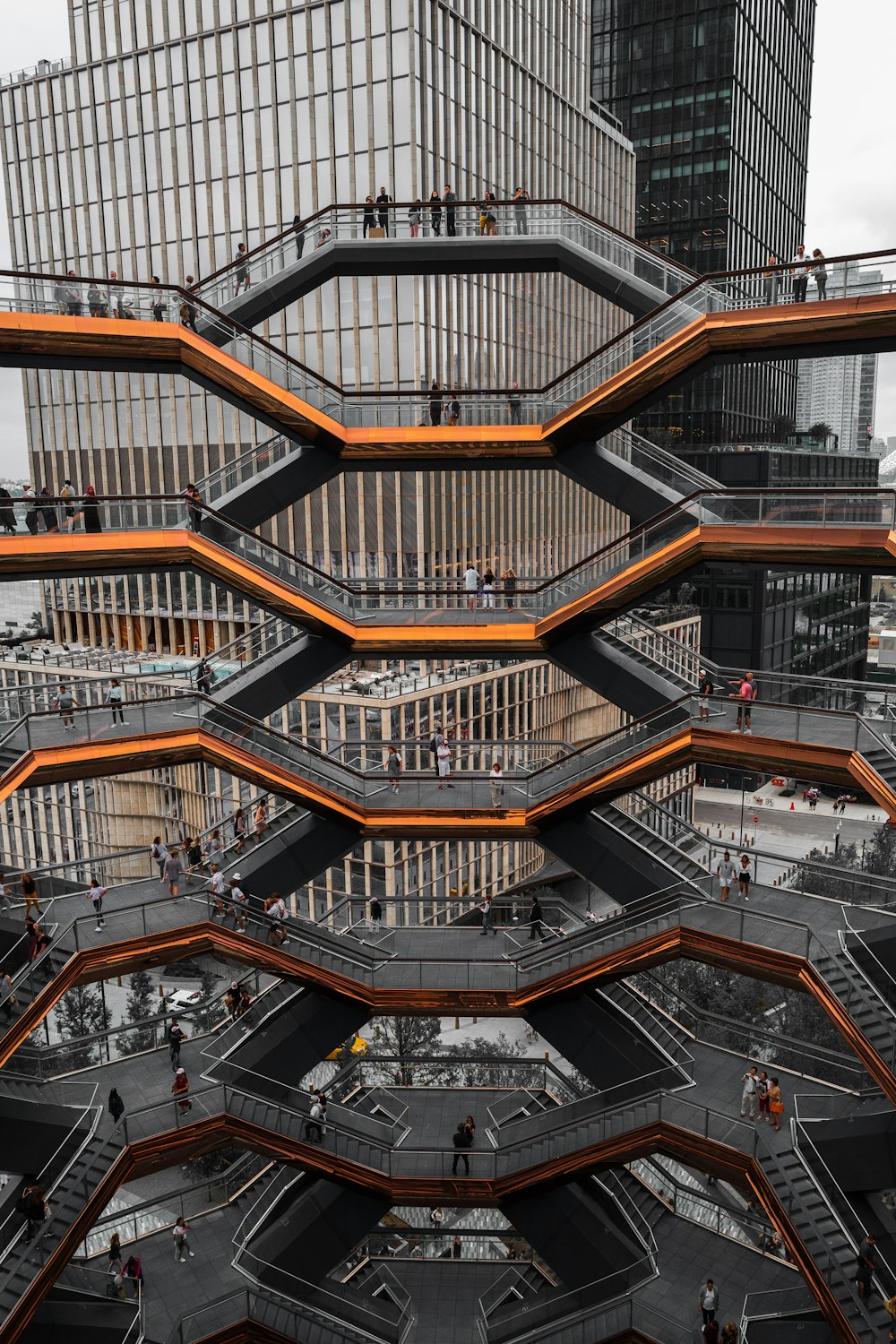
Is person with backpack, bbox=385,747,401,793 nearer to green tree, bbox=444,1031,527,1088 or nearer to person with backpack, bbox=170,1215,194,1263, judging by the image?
person with backpack, bbox=170,1215,194,1263

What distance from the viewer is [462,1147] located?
2200 centimetres

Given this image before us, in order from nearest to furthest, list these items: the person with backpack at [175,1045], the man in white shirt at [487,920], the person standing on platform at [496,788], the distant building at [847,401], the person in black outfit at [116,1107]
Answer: the person in black outfit at [116,1107]
the person with backpack at [175,1045]
the person standing on platform at [496,788]
the man in white shirt at [487,920]
the distant building at [847,401]

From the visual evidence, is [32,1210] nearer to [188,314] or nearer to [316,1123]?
[316,1123]

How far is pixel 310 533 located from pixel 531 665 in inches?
535

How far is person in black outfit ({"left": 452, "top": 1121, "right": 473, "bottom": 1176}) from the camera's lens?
21734 mm

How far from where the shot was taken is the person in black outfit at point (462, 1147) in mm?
21734

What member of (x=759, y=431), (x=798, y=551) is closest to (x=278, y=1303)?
(x=798, y=551)

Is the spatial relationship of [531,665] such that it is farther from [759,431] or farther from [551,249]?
[759,431]

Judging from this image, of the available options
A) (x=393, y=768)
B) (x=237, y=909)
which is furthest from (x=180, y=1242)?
(x=393, y=768)

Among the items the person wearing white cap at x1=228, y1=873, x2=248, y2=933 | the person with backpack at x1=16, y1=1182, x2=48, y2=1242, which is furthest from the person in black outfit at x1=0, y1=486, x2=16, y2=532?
the person with backpack at x1=16, y1=1182, x2=48, y2=1242

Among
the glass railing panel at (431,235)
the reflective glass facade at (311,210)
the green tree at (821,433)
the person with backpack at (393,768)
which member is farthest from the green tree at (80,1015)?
the green tree at (821,433)

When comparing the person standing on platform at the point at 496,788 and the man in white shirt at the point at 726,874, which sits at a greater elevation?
the person standing on platform at the point at 496,788

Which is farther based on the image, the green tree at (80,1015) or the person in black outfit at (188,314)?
the green tree at (80,1015)

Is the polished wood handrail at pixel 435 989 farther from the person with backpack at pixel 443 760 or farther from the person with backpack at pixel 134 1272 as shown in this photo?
the person with backpack at pixel 134 1272
